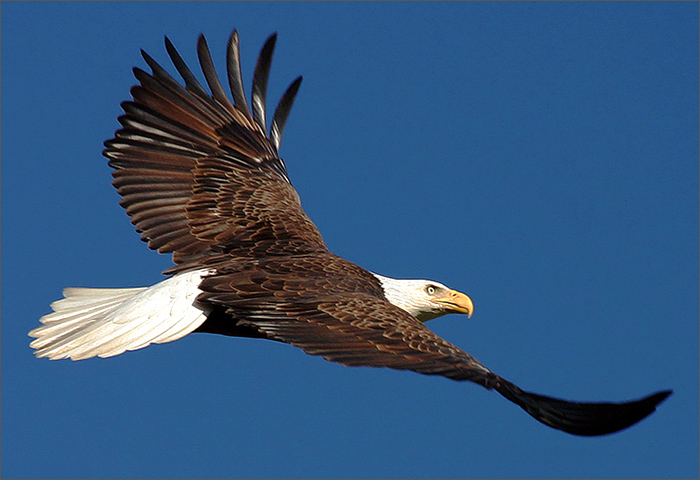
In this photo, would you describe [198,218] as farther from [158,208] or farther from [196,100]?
[196,100]

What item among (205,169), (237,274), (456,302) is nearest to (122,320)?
(237,274)

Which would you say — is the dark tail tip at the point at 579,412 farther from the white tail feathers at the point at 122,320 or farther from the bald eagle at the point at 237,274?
the white tail feathers at the point at 122,320

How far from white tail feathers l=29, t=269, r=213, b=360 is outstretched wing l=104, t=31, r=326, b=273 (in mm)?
411

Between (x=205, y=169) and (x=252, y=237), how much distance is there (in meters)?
0.94

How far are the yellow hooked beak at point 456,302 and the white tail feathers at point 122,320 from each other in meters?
1.82

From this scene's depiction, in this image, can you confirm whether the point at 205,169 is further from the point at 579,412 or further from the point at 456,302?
the point at 579,412

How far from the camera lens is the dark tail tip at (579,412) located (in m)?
5.45

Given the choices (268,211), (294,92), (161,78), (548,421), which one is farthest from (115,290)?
(548,421)

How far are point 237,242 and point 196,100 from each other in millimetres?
1656

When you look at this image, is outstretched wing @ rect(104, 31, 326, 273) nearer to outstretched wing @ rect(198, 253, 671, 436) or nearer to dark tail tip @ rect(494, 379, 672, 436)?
outstretched wing @ rect(198, 253, 671, 436)

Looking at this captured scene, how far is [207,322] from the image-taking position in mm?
7105

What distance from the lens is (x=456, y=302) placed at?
810 centimetres

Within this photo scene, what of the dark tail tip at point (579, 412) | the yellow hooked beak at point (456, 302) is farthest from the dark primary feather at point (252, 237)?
the yellow hooked beak at point (456, 302)

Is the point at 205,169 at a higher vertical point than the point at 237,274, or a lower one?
higher
